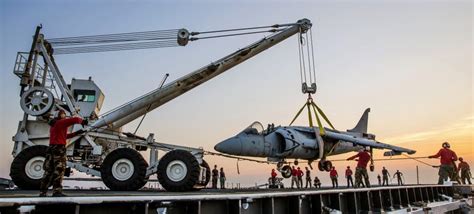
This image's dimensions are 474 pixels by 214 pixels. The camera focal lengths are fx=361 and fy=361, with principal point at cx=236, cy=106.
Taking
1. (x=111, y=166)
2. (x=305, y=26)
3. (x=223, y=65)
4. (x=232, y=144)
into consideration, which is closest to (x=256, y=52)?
(x=223, y=65)

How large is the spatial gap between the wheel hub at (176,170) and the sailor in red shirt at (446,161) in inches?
478

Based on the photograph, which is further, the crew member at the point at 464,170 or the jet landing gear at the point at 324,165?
the crew member at the point at 464,170

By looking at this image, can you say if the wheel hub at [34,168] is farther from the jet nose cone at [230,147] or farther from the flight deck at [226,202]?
the jet nose cone at [230,147]

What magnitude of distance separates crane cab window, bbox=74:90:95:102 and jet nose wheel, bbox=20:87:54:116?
67.4 inches

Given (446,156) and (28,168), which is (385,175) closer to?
→ (446,156)

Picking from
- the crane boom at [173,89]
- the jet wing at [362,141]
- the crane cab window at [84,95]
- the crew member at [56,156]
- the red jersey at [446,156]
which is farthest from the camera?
the jet wing at [362,141]

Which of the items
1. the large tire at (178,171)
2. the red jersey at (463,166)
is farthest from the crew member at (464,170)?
the large tire at (178,171)

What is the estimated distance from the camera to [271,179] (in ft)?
77.5

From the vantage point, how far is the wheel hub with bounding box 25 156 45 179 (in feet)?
31.3

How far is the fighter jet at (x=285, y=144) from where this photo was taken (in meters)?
15.0

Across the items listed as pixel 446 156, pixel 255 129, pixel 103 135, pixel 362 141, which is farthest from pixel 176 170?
pixel 446 156

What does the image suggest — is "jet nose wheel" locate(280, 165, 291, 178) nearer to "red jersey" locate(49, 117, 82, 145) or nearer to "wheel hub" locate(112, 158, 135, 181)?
"wheel hub" locate(112, 158, 135, 181)

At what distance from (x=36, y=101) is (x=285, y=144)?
964 centimetres

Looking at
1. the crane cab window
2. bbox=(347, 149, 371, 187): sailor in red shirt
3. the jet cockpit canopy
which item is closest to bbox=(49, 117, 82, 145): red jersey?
the crane cab window
